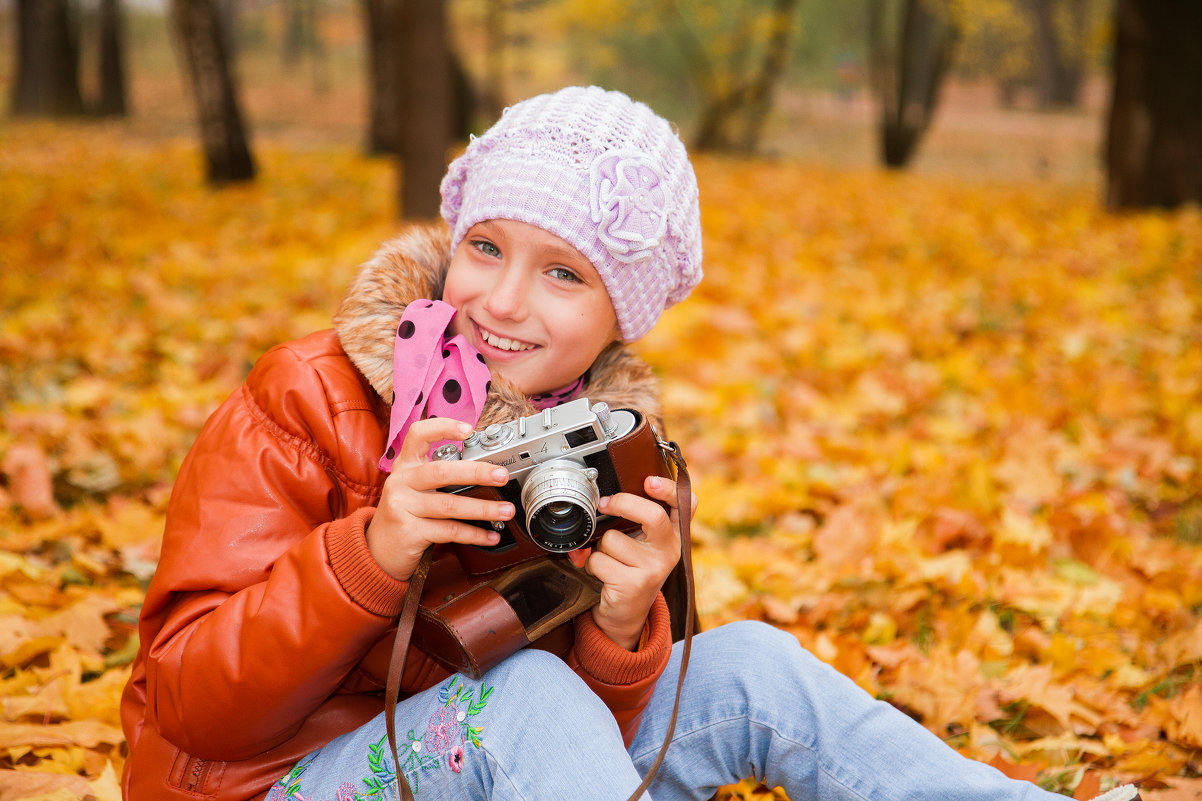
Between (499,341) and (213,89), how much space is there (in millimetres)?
6900

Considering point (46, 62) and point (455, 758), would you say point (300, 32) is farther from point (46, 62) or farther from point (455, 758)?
point (455, 758)

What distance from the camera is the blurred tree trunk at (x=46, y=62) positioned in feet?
47.9

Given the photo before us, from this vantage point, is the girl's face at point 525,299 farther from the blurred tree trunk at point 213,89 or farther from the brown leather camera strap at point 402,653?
the blurred tree trunk at point 213,89

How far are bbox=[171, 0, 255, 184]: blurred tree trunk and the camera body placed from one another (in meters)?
6.97

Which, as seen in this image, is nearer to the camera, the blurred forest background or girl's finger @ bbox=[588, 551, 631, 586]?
girl's finger @ bbox=[588, 551, 631, 586]

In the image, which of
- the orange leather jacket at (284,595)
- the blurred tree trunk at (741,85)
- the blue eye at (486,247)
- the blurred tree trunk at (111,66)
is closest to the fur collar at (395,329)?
the orange leather jacket at (284,595)

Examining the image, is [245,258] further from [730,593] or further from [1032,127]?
[1032,127]

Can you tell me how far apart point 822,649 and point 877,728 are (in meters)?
0.59

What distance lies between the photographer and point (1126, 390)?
3578mm

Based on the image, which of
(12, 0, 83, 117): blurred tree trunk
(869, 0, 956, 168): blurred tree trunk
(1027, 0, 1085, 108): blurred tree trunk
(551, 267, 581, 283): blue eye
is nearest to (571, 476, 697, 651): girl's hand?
(551, 267, 581, 283): blue eye

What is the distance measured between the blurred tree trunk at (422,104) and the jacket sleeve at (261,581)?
427cm

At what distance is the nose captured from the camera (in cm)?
137

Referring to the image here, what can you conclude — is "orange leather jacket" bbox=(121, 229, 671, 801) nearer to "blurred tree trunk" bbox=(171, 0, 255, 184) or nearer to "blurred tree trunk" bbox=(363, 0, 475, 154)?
"blurred tree trunk" bbox=(363, 0, 475, 154)

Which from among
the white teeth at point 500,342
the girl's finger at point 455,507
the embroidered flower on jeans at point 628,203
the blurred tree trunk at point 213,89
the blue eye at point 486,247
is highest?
the embroidered flower on jeans at point 628,203
